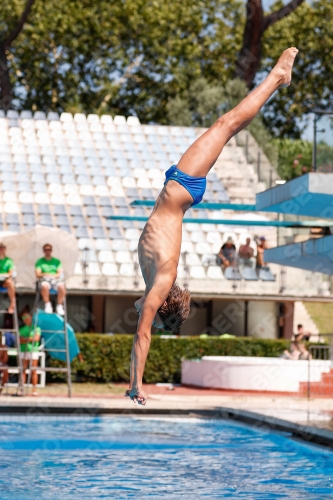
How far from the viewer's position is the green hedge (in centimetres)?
2075

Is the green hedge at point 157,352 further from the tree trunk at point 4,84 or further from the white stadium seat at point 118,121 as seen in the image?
the tree trunk at point 4,84

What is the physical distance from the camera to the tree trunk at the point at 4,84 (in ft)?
135

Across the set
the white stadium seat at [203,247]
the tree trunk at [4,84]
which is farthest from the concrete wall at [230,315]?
the tree trunk at [4,84]

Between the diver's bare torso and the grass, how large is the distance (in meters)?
24.2

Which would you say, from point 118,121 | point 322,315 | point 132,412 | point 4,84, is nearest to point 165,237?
point 132,412

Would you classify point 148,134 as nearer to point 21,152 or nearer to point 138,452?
point 21,152

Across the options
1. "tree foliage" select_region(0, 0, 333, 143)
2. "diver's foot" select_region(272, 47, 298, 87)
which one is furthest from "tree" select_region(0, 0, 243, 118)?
"diver's foot" select_region(272, 47, 298, 87)

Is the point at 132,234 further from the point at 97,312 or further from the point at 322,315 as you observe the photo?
the point at 322,315

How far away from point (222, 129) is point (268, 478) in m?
5.26

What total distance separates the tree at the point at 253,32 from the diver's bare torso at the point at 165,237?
28.4 m

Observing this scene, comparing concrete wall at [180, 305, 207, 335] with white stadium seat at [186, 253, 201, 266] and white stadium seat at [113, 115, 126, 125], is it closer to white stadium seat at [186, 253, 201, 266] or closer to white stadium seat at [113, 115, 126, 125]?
white stadium seat at [186, 253, 201, 266]

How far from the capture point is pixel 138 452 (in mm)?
12023

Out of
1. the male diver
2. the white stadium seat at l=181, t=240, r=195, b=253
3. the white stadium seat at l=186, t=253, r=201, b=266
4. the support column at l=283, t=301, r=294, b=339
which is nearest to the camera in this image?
the male diver

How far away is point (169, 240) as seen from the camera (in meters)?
5.87
